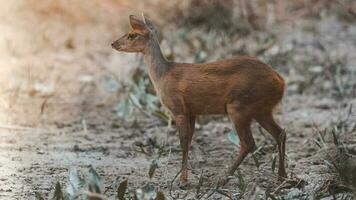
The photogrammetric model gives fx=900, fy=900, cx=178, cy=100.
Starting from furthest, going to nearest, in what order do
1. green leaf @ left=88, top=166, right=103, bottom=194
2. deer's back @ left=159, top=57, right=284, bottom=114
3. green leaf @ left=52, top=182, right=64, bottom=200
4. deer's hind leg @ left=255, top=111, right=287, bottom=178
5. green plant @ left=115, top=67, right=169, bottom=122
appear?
green plant @ left=115, top=67, right=169, bottom=122 < deer's hind leg @ left=255, top=111, right=287, bottom=178 < deer's back @ left=159, top=57, right=284, bottom=114 < green leaf @ left=52, top=182, right=64, bottom=200 < green leaf @ left=88, top=166, right=103, bottom=194

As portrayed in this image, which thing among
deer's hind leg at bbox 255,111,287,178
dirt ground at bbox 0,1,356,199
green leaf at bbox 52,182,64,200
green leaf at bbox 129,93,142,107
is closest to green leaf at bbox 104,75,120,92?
dirt ground at bbox 0,1,356,199

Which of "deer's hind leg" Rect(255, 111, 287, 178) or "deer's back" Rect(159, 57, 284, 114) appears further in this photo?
"deer's hind leg" Rect(255, 111, 287, 178)

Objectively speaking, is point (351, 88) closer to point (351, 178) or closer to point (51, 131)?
point (51, 131)

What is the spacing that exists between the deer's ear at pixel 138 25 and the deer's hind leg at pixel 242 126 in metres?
0.81

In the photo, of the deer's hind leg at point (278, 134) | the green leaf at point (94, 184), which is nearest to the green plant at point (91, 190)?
the green leaf at point (94, 184)

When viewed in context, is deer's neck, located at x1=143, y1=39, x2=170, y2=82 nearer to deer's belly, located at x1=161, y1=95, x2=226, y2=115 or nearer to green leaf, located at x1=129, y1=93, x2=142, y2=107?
deer's belly, located at x1=161, y1=95, x2=226, y2=115

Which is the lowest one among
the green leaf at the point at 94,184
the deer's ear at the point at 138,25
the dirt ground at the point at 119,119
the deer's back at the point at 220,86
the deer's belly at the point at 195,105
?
the dirt ground at the point at 119,119

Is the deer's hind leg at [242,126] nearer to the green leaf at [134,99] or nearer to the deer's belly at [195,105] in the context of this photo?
the deer's belly at [195,105]

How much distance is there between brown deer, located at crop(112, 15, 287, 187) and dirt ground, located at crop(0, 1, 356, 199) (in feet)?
0.67

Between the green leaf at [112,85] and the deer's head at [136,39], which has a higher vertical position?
the deer's head at [136,39]

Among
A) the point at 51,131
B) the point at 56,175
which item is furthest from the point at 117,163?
the point at 51,131

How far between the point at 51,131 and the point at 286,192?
8.44 ft

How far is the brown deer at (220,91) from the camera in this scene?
5352mm

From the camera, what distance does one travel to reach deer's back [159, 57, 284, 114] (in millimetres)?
5344
